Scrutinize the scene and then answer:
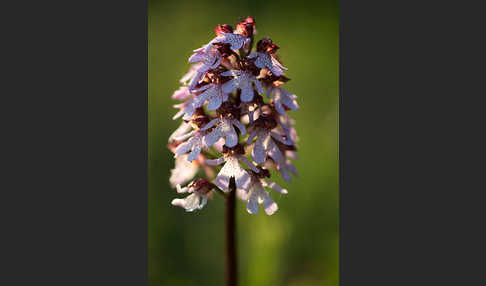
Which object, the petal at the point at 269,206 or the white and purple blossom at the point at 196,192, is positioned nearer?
the petal at the point at 269,206

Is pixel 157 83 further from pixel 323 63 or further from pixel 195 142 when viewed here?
pixel 195 142

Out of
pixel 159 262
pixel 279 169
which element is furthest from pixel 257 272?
pixel 279 169

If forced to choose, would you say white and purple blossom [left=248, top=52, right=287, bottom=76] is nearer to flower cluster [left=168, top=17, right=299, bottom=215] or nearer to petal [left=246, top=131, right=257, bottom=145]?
flower cluster [left=168, top=17, right=299, bottom=215]

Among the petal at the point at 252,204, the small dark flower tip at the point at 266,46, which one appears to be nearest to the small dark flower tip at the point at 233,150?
the petal at the point at 252,204

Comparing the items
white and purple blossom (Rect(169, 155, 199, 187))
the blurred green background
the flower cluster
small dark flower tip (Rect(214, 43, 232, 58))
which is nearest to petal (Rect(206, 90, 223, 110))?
the flower cluster

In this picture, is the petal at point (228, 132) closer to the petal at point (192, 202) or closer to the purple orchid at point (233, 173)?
the purple orchid at point (233, 173)

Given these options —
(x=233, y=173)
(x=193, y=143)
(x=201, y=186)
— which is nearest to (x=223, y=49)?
(x=193, y=143)
